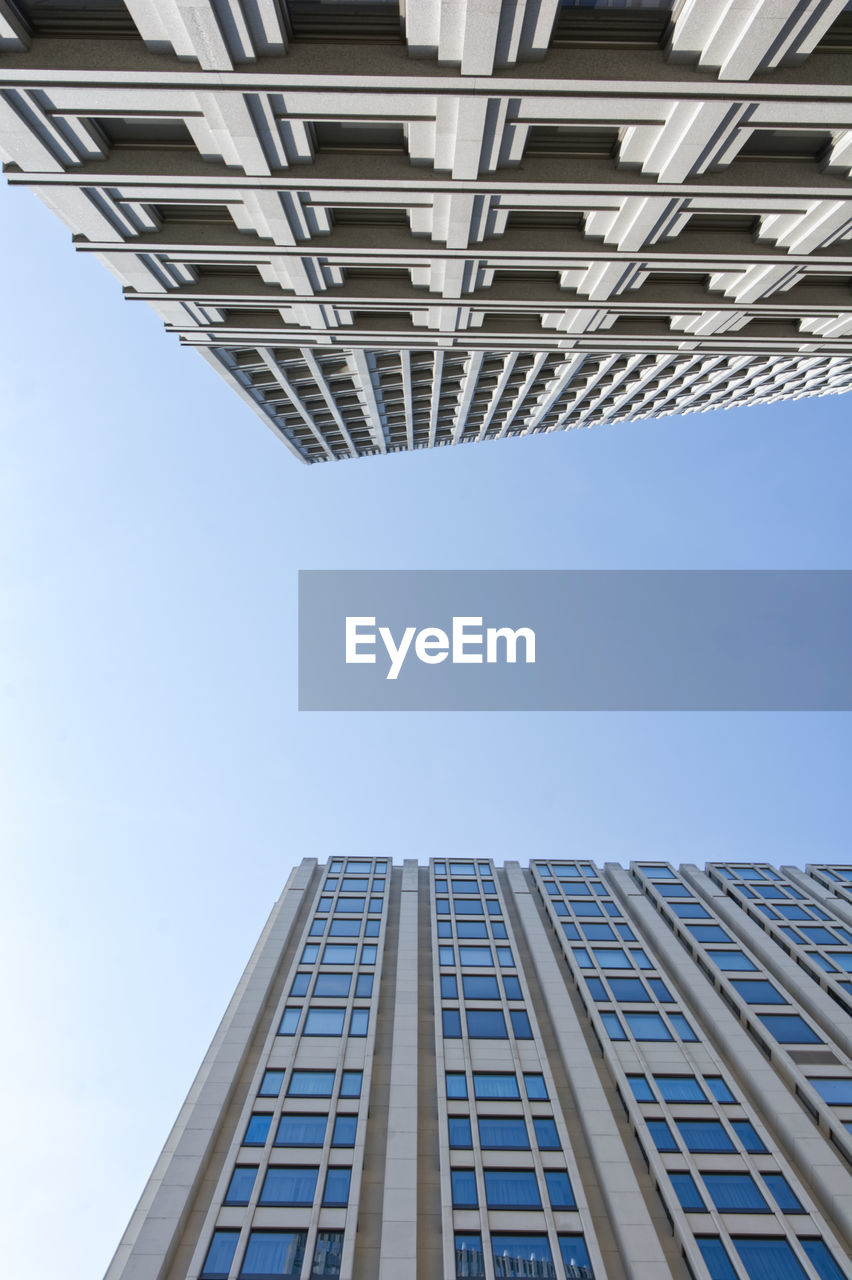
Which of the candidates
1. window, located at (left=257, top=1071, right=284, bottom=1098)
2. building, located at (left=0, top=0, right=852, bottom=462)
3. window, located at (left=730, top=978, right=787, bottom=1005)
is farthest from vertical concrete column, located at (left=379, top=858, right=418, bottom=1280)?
building, located at (left=0, top=0, right=852, bottom=462)

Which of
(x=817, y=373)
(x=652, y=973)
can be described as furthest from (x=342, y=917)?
(x=817, y=373)

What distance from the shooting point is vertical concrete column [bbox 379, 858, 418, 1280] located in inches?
784

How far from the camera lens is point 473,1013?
104 feet

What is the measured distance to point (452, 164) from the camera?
1580 cm

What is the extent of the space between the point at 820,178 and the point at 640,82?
6367 millimetres

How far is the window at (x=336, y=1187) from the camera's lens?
22062 millimetres

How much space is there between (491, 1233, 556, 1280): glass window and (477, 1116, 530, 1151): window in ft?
11.0

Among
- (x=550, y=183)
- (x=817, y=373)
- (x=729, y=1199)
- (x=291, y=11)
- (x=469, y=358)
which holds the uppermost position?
(x=817, y=373)

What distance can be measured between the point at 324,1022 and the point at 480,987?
782 centimetres

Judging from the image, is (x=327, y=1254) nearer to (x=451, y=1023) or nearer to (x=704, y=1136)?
(x=451, y=1023)

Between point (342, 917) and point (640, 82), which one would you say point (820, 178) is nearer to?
point (640, 82)

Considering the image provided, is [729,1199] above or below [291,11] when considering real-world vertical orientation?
below

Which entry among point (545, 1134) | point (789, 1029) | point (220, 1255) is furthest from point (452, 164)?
point (789, 1029)

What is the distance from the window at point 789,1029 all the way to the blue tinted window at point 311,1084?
19485 millimetres
